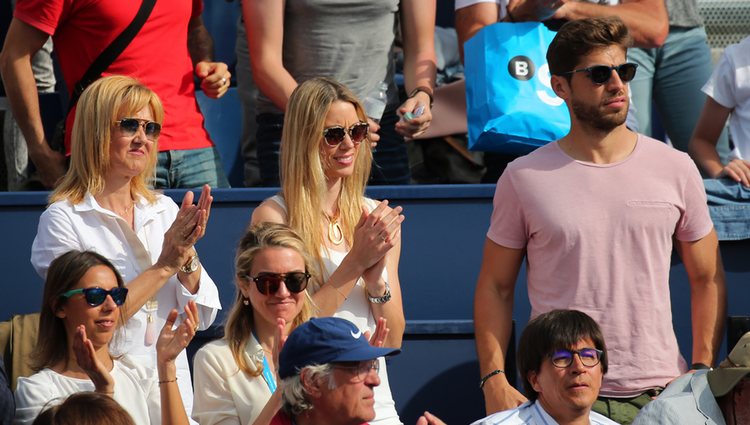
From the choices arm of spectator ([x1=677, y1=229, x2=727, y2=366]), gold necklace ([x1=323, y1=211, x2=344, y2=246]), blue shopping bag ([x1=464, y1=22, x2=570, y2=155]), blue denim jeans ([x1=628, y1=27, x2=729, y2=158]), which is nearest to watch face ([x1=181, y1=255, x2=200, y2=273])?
gold necklace ([x1=323, y1=211, x2=344, y2=246])

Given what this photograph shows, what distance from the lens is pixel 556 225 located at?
4605 mm

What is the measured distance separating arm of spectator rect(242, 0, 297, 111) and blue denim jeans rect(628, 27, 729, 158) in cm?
180

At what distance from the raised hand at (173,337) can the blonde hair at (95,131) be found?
0.85 m

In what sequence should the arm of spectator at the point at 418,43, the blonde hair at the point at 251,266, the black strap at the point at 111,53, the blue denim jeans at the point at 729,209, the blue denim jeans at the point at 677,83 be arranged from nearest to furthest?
1. the blonde hair at the point at 251,266
2. the blue denim jeans at the point at 729,209
3. the black strap at the point at 111,53
4. the arm of spectator at the point at 418,43
5. the blue denim jeans at the point at 677,83

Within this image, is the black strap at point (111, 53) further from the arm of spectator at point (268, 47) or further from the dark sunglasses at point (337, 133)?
the dark sunglasses at point (337, 133)

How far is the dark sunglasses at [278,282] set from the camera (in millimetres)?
4301

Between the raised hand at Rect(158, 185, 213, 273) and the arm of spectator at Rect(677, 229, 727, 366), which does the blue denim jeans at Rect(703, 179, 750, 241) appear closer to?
the arm of spectator at Rect(677, 229, 727, 366)

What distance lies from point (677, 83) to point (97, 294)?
331 centimetres

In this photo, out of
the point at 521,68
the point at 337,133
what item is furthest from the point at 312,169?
the point at 521,68

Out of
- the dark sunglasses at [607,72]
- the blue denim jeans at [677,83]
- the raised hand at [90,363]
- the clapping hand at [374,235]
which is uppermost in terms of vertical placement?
the dark sunglasses at [607,72]

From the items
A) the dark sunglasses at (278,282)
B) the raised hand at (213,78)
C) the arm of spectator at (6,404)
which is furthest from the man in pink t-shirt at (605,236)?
the arm of spectator at (6,404)

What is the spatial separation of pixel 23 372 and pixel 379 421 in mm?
1212

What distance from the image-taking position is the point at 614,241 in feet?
15.0

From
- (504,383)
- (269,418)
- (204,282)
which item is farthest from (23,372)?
(504,383)
